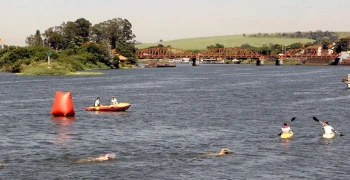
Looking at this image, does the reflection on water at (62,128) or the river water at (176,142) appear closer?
the river water at (176,142)

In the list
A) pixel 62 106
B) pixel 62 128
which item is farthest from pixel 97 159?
pixel 62 106

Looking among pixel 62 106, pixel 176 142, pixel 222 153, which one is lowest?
pixel 176 142

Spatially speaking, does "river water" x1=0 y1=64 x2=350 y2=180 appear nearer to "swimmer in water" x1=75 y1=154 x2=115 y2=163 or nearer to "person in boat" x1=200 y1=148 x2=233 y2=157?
"swimmer in water" x1=75 y1=154 x2=115 y2=163

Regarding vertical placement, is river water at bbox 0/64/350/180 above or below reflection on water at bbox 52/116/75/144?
below

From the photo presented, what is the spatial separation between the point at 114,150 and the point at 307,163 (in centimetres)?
1953

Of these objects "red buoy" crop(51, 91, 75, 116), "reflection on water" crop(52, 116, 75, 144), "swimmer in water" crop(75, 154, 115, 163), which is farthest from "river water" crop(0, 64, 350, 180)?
"red buoy" crop(51, 91, 75, 116)

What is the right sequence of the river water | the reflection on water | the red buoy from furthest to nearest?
the red buoy → the reflection on water → the river water

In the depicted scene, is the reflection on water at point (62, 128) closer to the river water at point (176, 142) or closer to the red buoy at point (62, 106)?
the river water at point (176, 142)

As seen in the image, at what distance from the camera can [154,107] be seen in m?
109

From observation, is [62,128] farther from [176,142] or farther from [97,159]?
[97,159]

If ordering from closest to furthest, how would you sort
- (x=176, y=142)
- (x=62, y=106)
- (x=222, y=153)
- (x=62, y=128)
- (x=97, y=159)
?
1. (x=97, y=159)
2. (x=222, y=153)
3. (x=176, y=142)
4. (x=62, y=128)
5. (x=62, y=106)

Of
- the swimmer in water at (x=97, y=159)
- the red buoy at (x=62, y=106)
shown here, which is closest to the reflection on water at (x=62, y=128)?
the red buoy at (x=62, y=106)

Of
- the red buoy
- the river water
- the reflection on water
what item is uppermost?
the red buoy

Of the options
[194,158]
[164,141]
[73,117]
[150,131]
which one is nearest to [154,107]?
[73,117]
